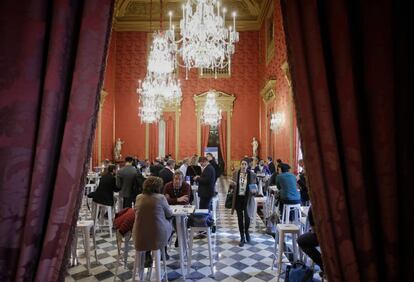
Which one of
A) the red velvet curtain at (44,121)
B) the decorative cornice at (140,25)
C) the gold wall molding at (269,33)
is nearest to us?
the red velvet curtain at (44,121)

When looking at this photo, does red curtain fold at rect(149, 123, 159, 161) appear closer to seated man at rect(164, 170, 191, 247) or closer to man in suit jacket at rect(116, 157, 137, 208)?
man in suit jacket at rect(116, 157, 137, 208)

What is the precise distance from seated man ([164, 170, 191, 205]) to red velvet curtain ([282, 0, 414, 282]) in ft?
11.3

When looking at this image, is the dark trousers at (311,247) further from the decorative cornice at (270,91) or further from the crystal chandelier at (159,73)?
the decorative cornice at (270,91)

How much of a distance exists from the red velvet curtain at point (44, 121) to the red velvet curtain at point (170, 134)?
1429 centimetres

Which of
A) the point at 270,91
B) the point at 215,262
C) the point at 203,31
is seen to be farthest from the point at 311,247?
the point at 270,91

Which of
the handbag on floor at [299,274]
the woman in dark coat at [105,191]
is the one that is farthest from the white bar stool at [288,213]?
the woman in dark coat at [105,191]

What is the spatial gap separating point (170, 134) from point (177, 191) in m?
11.0

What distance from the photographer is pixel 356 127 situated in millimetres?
1596

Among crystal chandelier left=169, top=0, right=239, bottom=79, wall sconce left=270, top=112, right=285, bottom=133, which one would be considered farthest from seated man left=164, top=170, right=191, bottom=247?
wall sconce left=270, top=112, right=285, bottom=133

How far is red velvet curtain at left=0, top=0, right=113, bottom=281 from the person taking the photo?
56.5 inches

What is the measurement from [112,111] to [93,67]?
14545 mm

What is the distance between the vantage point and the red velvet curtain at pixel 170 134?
15.8 meters

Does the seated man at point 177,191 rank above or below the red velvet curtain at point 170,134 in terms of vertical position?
below

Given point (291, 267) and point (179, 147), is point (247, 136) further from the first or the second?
point (291, 267)
